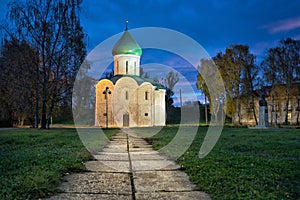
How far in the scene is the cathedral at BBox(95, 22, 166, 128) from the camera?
97.3 feet

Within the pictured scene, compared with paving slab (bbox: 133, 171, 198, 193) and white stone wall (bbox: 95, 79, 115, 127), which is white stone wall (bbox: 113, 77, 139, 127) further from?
paving slab (bbox: 133, 171, 198, 193)

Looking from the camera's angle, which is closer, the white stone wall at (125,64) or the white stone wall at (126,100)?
the white stone wall at (126,100)

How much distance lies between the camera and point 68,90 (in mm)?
20594

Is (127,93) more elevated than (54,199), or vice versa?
(127,93)

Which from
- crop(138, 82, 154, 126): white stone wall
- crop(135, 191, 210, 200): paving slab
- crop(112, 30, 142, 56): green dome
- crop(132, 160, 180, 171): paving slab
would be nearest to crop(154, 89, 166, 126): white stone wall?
crop(138, 82, 154, 126): white stone wall

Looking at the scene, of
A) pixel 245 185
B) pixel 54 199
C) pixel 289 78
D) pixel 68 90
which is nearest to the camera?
pixel 54 199

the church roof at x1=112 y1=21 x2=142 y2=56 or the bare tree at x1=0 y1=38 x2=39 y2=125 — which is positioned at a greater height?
the church roof at x1=112 y1=21 x2=142 y2=56

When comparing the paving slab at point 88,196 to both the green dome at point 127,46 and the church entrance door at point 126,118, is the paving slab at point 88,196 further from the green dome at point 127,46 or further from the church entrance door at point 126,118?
the green dome at point 127,46

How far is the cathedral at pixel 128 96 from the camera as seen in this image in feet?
97.3

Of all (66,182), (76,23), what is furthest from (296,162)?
(76,23)

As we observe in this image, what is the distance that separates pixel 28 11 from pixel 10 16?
1.07m

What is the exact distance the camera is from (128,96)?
2984 cm

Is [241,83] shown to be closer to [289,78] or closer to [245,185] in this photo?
[289,78]

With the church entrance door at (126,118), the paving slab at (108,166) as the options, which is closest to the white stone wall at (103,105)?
the church entrance door at (126,118)
